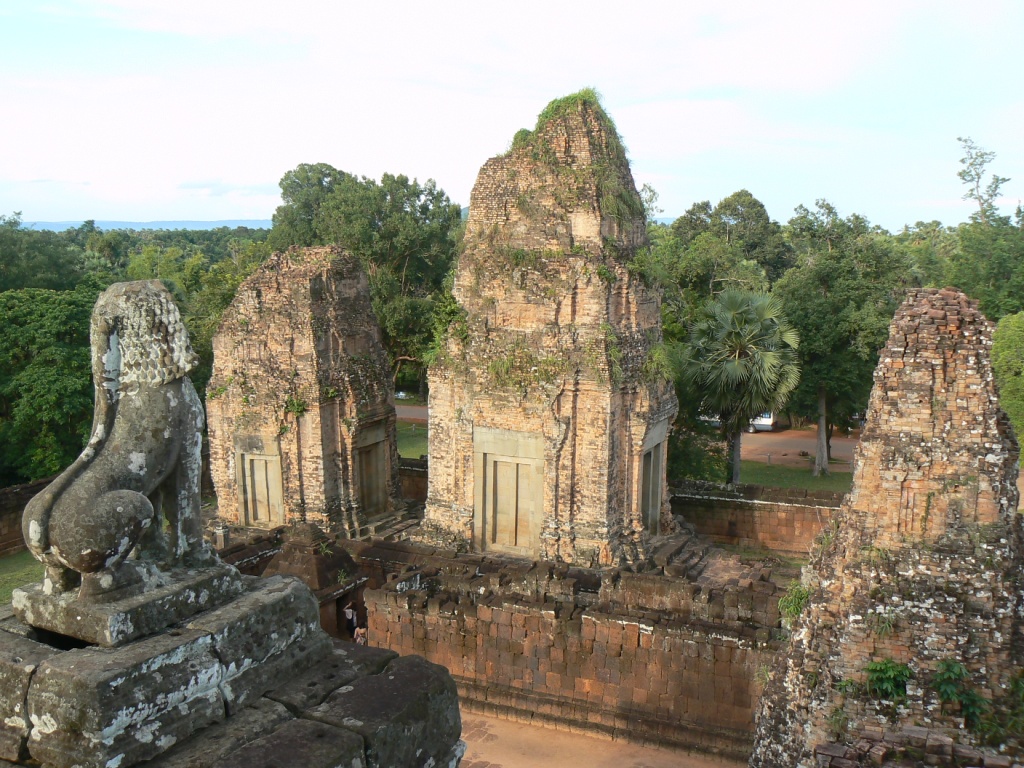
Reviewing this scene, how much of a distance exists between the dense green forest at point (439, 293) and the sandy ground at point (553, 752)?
731 centimetres

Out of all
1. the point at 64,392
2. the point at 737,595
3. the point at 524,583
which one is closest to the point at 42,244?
the point at 64,392

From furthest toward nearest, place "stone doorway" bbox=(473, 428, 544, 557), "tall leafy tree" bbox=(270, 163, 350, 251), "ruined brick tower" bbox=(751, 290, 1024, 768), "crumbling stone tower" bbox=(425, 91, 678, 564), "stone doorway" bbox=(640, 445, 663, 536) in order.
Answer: "tall leafy tree" bbox=(270, 163, 350, 251), "stone doorway" bbox=(640, 445, 663, 536), "stone doorway" bbox=(473, 428, 544, 557), "crumbling stone tower" bbox=(425, 91, 678, 564), "ruined brick tower" bbox=(751, 290, 1024, 768)

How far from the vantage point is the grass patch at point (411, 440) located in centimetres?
3060

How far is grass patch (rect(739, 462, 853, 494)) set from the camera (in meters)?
26.0

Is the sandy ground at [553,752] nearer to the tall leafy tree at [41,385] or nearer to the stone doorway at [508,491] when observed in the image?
the stone doorway at [508,491]

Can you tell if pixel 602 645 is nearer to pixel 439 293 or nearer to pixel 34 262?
pixel 439 293

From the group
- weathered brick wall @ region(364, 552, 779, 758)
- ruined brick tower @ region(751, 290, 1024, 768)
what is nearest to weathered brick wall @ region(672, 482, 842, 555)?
weathered brick wall @ region(364, 552, 779, 758)

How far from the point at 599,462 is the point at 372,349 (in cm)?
625

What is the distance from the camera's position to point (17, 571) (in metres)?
18.5

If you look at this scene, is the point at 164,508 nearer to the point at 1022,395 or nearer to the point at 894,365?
the point at 894,365

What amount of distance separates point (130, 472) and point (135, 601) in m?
0.66

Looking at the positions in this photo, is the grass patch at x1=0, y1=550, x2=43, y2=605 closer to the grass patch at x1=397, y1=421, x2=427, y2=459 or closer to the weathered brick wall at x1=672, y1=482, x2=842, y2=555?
the grass patch at x1=397, y1=421, x2=427, y2=459

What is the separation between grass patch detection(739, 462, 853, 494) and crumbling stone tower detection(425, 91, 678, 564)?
40.2 ft

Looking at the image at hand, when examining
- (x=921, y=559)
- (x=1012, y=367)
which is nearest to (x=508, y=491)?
(x=921, y=559)
